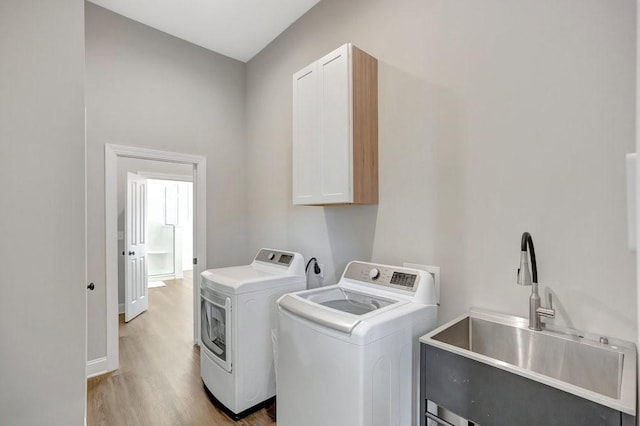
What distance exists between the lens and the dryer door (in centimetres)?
208

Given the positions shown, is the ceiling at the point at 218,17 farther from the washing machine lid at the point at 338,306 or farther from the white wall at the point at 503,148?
the washing machine lid at the point at 338,306

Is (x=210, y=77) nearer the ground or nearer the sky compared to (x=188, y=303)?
nearer the sky

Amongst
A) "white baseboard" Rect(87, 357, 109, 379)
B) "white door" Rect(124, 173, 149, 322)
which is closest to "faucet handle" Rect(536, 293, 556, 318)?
"white baseboard" Rect(87, 357, 109, 379)

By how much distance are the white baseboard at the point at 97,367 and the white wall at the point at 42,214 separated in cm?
147

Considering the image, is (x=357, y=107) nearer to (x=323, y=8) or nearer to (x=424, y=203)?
(x=424, y=203)

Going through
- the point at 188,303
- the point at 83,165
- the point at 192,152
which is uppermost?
the point at 192,152

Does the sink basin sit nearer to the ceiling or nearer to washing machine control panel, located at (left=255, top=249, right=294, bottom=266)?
washing machine control panel, located at (left=255, top=249, right=294, bottom=266)

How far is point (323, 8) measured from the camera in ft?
8.20

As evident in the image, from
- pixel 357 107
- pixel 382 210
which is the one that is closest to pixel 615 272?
pixel 382 210

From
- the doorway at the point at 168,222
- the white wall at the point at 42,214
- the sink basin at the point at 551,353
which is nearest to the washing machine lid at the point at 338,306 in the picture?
the sink basin at the point at 551,353

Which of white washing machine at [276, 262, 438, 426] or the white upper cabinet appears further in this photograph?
the white upper cabinet

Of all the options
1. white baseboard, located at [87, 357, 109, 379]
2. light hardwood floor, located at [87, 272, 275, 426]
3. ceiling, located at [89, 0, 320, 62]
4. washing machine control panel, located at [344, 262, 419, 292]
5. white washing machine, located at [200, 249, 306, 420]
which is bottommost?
light hardwood floor, located at [87, 272, 275, 426]

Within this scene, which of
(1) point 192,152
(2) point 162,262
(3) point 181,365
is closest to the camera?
(3) point 181,365

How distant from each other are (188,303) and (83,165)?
397 centimetres
